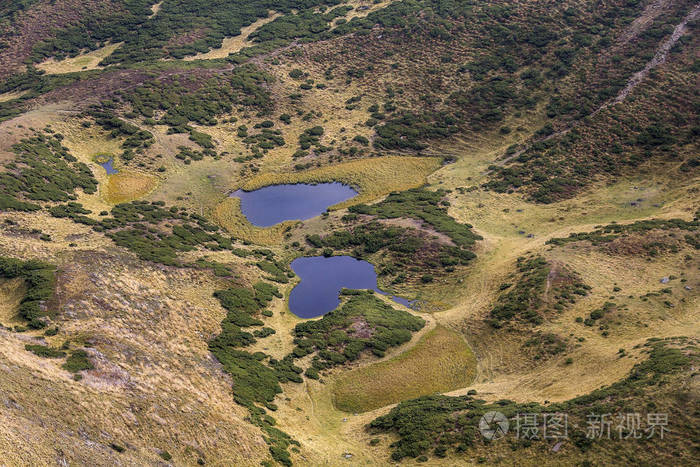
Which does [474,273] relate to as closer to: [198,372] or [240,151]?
[198,372]

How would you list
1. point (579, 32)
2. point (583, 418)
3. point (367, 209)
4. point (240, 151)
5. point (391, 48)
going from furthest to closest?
point (391, 48) → point (579, 32) → point (240, 151) → point (367, 209) → point (583, 418)

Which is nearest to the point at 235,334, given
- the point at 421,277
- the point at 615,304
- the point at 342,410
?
the point at 342,410

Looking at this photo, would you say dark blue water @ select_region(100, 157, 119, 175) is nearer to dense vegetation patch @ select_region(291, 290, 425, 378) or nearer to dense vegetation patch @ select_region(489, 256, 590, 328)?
dense vegetation patch @ select_region(291, 290, 425, 378)

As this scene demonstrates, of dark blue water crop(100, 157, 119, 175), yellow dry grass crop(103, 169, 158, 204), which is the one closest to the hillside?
yellow dry grass crop(103, 169, 158, 204)

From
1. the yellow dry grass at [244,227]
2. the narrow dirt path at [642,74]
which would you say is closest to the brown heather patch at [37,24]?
the yellow dry grass at [244,227]

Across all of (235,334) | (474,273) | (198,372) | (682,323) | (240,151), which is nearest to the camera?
(198,372)
